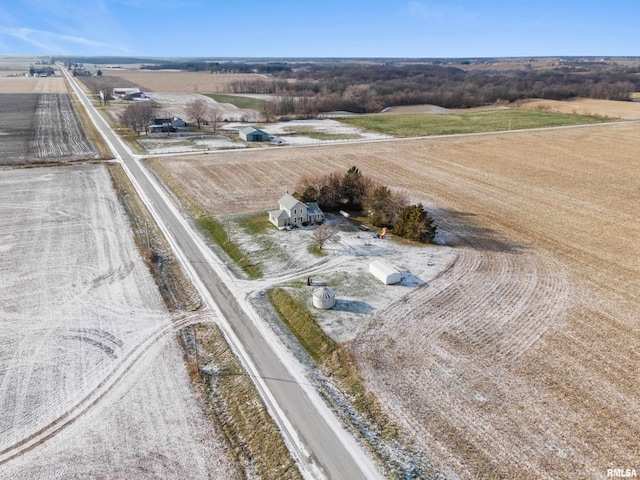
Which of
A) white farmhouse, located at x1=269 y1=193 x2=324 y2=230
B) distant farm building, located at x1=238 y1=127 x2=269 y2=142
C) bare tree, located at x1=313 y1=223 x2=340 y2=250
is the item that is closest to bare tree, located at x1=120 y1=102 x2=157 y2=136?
distant farm building, located at x1=238 y1=127 x2=269 y2=142

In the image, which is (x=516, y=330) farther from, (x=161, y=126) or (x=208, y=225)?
(x=161, y=126)

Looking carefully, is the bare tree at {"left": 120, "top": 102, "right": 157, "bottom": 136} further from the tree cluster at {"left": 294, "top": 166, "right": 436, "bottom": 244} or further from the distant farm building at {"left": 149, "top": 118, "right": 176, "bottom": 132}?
the tree cluster at {"left": 294, "top": 166, "right": 436, "bottom": 244}

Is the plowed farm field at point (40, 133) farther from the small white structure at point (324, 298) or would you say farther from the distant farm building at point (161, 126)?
the small white structure at point (324, 298)

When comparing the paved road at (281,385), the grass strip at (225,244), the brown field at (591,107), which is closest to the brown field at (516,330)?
the paved road at (281,385)

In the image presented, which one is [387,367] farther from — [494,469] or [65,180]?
[65,180]

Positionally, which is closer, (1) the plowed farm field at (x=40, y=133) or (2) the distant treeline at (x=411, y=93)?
(1) the plowed farm field at (x=40, y=133)

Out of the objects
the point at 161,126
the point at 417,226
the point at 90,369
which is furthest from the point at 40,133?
the point at 417,226

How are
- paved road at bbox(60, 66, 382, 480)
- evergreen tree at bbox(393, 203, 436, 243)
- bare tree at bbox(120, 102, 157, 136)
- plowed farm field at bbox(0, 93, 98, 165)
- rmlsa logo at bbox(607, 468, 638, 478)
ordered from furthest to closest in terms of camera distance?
1. bare tree at bbox(120, 102, 157, 136)
2. plowed farm field at bbox(0, 93, 98, 165)
3. evergreen tree at bbox(393, 203, 436, 243)
4. paved road at bbox(60, 66, 382, 480)
5. rmlsa logo at bbox(607, 468, 638, 478)
